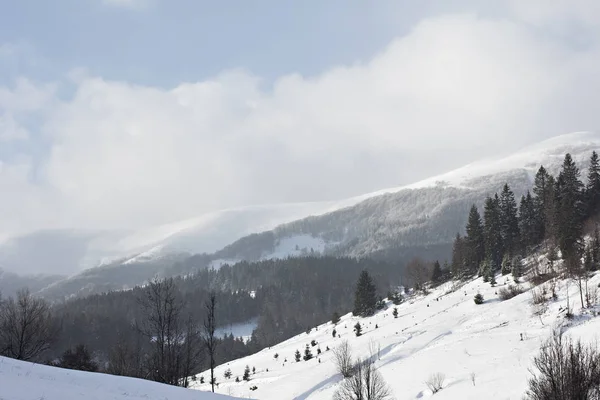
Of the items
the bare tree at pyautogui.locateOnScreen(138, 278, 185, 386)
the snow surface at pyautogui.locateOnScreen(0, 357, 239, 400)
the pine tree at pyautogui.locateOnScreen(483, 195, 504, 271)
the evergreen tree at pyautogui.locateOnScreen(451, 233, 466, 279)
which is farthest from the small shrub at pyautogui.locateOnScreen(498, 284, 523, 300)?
the snow surface at pyautogui.locateOnScreen(0, 357, 239, 400)

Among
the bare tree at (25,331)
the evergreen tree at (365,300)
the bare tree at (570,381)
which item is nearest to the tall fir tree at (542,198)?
the evergreen tree at (365,300)

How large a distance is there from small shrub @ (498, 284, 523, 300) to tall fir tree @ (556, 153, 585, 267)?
633cm

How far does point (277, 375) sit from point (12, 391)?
36.8 metres

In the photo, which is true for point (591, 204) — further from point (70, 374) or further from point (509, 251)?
point (70, 374)

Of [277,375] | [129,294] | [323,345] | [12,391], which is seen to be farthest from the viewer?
[129,294]

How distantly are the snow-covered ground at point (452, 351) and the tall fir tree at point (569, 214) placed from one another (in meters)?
8.17

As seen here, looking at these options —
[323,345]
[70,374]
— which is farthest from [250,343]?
[70,374]

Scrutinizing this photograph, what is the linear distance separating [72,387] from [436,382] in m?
24.0

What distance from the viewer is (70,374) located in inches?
780

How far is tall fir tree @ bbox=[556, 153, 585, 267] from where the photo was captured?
55.1 m

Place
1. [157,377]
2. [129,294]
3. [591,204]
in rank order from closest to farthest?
[157,377] < [591,204] < [129,294]

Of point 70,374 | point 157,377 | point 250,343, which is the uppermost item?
point 70,374

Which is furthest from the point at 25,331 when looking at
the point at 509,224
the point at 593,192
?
the point at 593,192

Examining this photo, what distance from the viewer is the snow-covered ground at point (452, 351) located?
2920 cm
